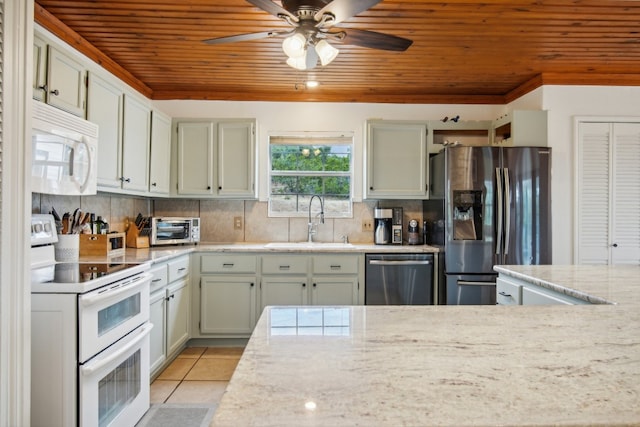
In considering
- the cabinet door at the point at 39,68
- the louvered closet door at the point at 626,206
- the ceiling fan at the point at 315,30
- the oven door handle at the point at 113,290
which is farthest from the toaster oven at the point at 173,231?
the louvered closet door at the point at 626,206

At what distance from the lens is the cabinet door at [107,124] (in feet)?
7.99

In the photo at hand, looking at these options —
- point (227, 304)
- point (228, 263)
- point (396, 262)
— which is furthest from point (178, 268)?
point (396, 262)

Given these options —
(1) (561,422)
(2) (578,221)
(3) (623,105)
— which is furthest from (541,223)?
(1) (561,422)

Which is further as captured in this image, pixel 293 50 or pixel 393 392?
pixel 293 50

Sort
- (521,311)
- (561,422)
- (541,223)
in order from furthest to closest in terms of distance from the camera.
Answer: (541,223) → (521,311) → (561,422)

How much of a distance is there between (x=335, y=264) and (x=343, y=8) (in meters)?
2.12

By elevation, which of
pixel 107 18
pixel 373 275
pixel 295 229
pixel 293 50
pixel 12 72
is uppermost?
pixel 107 18

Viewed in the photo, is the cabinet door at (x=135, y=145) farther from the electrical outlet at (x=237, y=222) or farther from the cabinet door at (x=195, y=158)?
the electrical outlet at (x=237, y=222)

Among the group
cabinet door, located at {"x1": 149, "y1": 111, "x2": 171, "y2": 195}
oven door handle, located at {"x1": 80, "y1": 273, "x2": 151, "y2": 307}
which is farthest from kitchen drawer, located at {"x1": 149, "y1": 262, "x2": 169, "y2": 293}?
cabinet door, located at {"x1": 149, "y1": 111, "x2": 171, "y2": 195}

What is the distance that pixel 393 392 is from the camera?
0.68 meters

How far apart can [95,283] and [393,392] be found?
1540 millimetres

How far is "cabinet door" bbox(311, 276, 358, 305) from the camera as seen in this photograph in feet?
10.9

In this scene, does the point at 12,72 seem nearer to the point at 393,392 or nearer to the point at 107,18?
the point at 107,18

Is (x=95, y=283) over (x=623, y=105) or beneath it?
beneath
